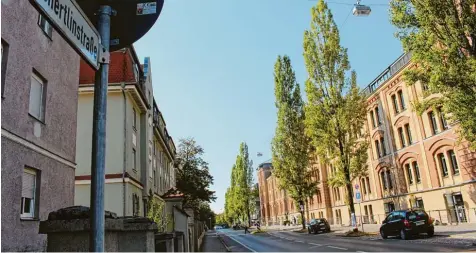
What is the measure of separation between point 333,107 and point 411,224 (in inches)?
482

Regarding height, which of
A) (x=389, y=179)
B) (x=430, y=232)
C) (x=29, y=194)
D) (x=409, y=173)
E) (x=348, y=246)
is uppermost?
(x=409, y=173)

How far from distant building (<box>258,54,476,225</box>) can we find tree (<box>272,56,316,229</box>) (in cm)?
723

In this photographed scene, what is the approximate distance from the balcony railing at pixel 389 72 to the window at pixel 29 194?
27201 millimetres

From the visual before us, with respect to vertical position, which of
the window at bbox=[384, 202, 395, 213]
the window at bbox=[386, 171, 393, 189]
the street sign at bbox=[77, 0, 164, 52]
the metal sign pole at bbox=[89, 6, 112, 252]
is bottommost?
the window at bbox=[384, 202, 395, 213]

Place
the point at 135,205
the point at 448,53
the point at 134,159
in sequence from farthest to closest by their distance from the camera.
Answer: the point at 134,159, the point at 135,205, the point at 448,53

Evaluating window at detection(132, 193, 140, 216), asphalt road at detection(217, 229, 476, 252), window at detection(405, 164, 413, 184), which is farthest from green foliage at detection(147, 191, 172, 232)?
window at detection(405, 164, 413, 184)

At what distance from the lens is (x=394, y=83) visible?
34406mm

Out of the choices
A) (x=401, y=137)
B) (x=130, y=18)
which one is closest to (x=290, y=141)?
(x=401, y=137)

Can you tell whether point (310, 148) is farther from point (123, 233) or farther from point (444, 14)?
point (123, 233)

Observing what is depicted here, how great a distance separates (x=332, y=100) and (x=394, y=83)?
8.99m

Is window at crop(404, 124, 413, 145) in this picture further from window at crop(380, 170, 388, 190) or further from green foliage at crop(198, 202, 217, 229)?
green foliage at crop(198, 202, 217, 229)

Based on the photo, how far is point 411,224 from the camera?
19.5m

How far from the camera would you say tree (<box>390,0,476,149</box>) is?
46.8ft

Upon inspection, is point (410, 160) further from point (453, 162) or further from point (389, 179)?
point (453, 162)
